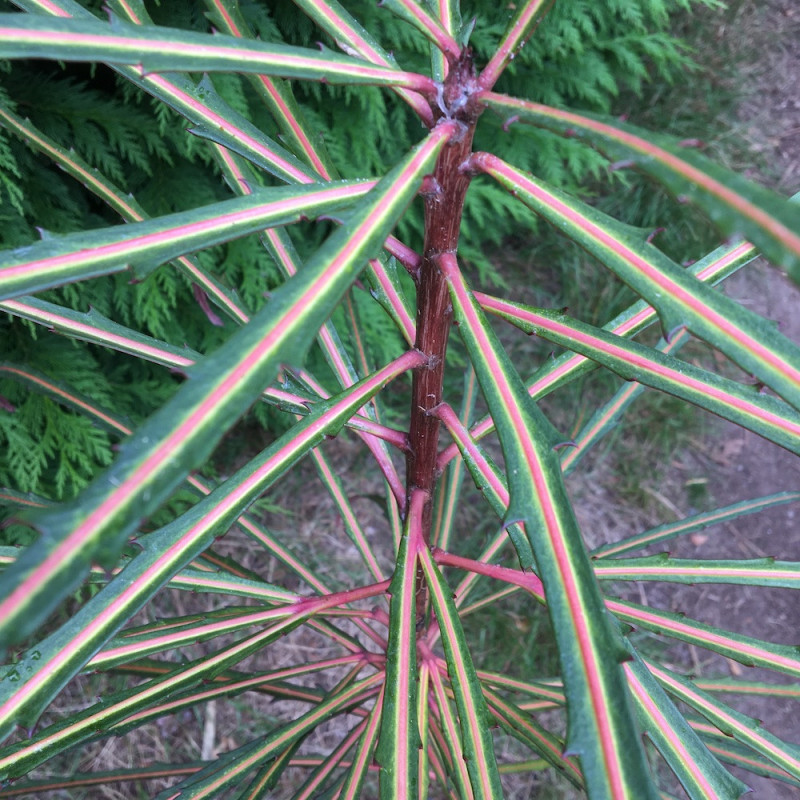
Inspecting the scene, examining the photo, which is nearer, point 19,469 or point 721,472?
point 19,469

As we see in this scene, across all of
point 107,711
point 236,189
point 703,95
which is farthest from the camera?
point 703,95

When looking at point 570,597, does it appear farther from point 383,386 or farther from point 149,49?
point 149,49

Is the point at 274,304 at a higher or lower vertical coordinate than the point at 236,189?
lower

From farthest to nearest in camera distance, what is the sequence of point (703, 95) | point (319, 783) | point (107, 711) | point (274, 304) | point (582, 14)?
point (703, 95) → point (582, 14) → point (319, 783) → point (107, 711) → point (274, 304)

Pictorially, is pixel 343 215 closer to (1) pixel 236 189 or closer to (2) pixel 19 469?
(1) pixel 236 189

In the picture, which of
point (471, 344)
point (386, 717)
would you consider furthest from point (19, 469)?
point (471, 344)

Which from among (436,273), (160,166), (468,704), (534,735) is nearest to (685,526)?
(534,735)
